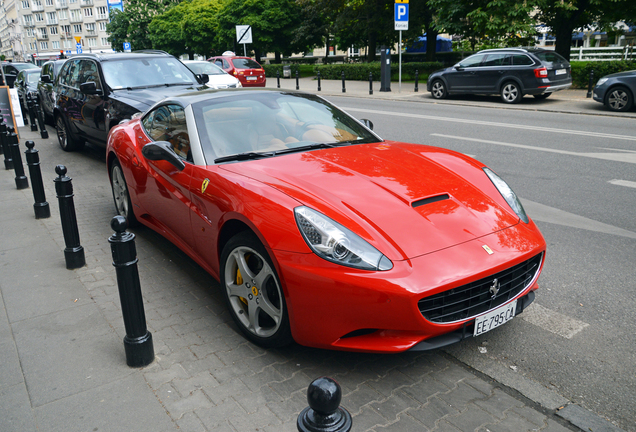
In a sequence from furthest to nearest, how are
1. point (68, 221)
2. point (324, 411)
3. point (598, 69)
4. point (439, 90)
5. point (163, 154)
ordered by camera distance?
1. point (439, 90)
2. point (598, 69)
3. point (68, 221)
4. point (163, 154)
5. point (324, 411)

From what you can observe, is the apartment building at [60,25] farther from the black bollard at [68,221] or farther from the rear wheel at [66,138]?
the black bollard at [68,221]

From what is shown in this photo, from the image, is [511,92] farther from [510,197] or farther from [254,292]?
[254,292]

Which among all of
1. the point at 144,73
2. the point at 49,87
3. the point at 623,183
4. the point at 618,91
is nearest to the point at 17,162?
the point at 144,73

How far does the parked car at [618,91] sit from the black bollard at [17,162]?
1403 centimetres

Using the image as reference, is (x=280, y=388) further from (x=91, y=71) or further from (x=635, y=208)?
(x=91, y=71)

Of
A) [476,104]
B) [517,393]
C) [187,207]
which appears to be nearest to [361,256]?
[517,393]

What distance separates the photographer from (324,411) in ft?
5.37

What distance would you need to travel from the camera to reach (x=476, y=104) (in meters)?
17.2

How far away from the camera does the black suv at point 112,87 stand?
8.36 meters

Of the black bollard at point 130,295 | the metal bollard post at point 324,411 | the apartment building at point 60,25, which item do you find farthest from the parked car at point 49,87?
the apartment building at point 60,25

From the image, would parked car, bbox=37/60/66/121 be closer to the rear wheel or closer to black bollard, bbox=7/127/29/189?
the rear wheel

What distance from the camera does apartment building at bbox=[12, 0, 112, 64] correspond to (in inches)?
4599

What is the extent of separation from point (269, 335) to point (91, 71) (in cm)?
773

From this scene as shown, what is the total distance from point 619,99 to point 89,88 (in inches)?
516
